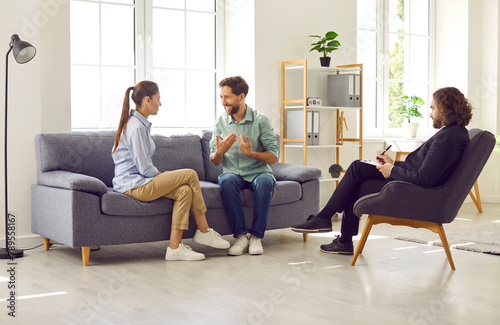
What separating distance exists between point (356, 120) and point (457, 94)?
113 inches

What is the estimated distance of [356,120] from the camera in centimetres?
657

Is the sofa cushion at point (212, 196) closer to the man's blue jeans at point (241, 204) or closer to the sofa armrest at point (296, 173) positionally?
the man's blue jeans at point (241, 204)

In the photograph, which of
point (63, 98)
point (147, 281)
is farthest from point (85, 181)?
point (63, 98)

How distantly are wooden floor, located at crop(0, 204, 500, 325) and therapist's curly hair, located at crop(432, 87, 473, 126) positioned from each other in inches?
33.9

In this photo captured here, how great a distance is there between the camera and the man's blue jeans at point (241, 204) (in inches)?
168

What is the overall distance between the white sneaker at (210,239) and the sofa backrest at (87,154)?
2.24 feet

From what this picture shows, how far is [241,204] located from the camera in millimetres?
4301

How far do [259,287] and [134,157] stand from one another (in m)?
1.19

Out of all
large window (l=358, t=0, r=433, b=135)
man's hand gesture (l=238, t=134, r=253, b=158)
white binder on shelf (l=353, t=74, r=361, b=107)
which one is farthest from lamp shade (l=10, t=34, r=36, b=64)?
large window (l=358, t=0, r=433, b=135)

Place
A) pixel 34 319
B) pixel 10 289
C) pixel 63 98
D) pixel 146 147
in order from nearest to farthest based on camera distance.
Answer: pixel 34 319
pixel 10 289
pixel 146 147
pixel 63 98

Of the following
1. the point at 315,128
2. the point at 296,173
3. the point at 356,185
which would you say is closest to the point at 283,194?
the point at 296,173

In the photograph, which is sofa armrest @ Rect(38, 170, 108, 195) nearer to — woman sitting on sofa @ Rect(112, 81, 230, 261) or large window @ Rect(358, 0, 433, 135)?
woman sitting on sofa @ Rect(112, 81, 230, 261)

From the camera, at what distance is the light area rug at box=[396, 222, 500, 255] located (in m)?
4.44

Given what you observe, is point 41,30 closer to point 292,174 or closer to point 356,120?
point 292,174
